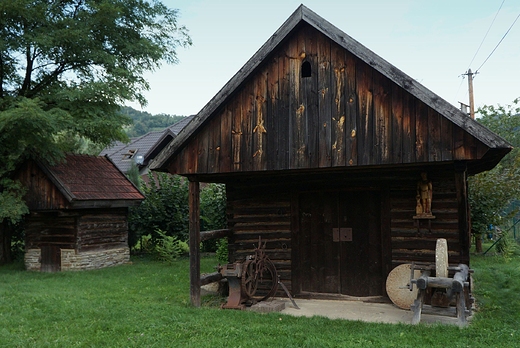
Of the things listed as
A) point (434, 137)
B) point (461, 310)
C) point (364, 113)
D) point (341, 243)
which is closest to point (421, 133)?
point (434, 137)

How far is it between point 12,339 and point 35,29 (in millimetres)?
11585

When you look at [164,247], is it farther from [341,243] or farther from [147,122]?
[147,122]

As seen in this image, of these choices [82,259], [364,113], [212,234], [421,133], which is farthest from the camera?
[82,259]

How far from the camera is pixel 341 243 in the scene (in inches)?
427

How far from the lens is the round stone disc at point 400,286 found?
9445 mm

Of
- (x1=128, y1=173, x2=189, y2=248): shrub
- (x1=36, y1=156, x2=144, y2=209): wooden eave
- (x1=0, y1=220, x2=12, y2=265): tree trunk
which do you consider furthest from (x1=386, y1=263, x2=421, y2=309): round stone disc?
(x1=0, y1=220, x2=12, y2=265): tree trunk

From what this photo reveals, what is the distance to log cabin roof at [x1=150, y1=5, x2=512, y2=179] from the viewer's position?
7.96 metres

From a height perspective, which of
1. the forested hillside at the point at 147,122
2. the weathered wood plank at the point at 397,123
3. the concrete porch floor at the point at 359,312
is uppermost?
the forested hillside at the point at 147,122

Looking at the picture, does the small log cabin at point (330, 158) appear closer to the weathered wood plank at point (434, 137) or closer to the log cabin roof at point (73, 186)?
the weathered wood plank at point (434, 137)

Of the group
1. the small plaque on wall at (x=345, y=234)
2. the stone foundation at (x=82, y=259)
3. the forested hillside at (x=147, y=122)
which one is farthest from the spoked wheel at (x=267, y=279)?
the forested hillside at (x=147, y=122)

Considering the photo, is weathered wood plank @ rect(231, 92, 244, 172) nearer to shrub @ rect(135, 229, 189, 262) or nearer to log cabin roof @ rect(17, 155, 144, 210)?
log cabin roof @ rect(17, 155, 144, 210)

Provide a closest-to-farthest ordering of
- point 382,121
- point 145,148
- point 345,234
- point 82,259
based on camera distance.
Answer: point 382,121 < point 345,234 < point 82,259 < point 145,148

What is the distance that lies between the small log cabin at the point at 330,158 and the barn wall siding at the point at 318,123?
0.02 m

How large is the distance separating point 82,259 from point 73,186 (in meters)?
2.37
